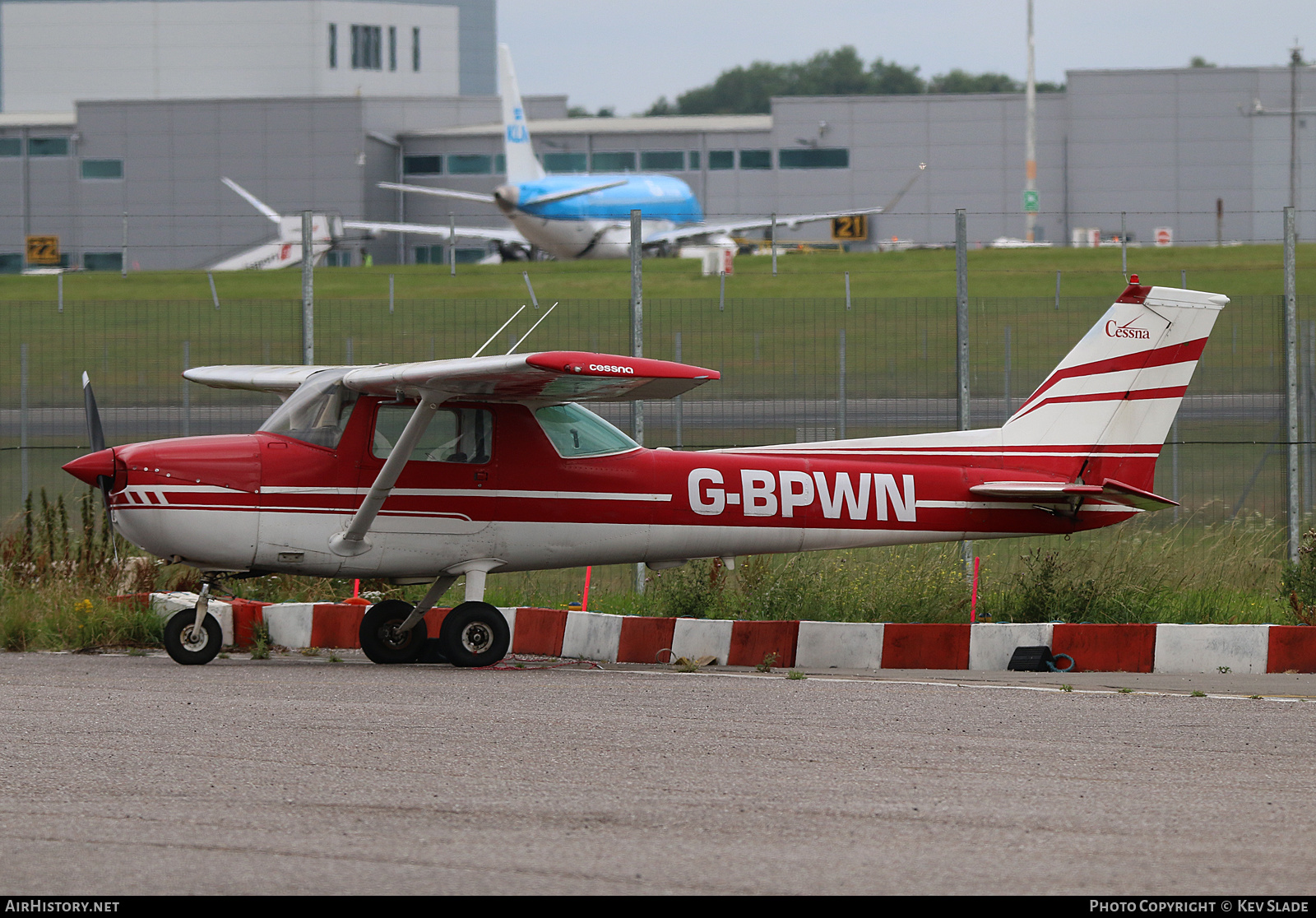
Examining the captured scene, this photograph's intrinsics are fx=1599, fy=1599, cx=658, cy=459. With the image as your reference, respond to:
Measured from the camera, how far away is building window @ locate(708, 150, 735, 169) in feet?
236

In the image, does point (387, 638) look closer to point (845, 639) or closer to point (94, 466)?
point (94, 466)

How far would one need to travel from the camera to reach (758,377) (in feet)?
67.1

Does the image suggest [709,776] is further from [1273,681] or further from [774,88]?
[774,88]

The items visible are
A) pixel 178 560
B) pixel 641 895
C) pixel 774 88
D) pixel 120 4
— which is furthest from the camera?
pixel 774 88

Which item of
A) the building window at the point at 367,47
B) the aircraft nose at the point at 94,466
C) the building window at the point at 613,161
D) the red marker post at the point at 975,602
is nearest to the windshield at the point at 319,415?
the aircraft nose at the point at 94,466

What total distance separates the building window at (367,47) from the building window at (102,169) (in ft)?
68.2

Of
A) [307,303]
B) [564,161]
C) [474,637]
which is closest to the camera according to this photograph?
[474,637]

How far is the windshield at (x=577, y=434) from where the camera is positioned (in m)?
10.5

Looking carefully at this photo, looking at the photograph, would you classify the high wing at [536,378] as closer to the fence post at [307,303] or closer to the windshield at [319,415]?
the windshield at [319,415]

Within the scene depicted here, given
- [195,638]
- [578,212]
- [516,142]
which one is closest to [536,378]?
[195,638]

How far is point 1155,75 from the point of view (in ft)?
223

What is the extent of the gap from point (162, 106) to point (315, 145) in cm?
707

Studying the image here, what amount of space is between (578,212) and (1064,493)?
43.4m

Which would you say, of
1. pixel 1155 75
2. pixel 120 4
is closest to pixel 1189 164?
pixel 1155 75
